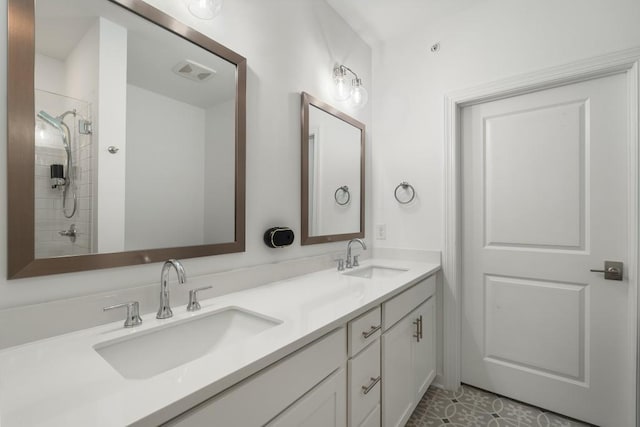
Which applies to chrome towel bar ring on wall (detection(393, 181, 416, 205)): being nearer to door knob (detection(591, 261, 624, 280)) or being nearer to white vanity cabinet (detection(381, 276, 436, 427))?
white vanity cabinet (detection(381, 276, 436, 427))

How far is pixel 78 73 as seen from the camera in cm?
92

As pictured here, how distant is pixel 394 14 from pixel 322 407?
2356mm

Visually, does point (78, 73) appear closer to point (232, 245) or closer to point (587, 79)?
point (232, 245)

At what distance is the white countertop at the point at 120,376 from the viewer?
1.73ft

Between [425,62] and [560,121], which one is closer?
[560,121]

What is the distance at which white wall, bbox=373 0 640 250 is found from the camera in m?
1.66

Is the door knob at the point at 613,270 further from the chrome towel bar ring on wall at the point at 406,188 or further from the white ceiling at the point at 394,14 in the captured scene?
the white ceiling at the point at 394,14

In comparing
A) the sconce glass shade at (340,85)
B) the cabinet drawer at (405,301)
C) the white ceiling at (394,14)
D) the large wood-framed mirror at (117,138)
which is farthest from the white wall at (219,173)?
the white ceiling at (394,14)

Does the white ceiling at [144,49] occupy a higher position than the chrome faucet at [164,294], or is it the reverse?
the white ceiling at [144,49]

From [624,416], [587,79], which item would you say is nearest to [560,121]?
[587,79]

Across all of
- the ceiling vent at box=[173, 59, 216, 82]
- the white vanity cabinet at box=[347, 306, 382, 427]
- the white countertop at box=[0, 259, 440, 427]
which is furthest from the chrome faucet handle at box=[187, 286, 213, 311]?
the ceiling vent at box=[173, 59, 216, 82]

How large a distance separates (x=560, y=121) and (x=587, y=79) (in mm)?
249

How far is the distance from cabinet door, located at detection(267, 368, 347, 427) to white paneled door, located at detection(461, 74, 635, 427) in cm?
138

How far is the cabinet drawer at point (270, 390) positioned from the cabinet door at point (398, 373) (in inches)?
17.2
